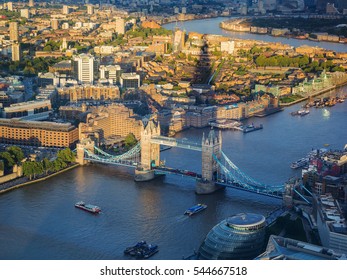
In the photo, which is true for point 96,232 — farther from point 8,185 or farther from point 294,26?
point 294,26

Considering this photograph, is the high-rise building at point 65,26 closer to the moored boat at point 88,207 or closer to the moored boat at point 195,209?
the moored boat at point 88,207

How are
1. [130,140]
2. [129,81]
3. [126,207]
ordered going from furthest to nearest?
1. [129,81]
2. [130,140]
3. [126,207]

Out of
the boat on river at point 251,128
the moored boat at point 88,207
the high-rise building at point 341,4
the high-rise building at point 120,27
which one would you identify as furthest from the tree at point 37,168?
the high-rise building at point 341,4

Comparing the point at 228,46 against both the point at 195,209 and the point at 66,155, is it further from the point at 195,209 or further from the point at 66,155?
the point at 195,209

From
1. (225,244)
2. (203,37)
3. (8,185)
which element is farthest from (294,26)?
(225,244)

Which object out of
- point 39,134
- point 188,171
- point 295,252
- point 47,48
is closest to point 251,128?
point 188,171
